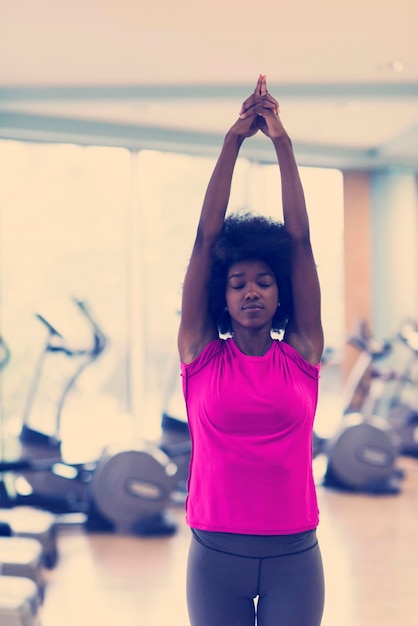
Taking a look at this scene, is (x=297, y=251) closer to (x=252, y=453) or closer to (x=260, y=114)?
(x=260, y=114)

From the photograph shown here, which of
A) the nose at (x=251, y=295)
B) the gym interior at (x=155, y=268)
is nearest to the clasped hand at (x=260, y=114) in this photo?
the nose at (x=251, y=295)

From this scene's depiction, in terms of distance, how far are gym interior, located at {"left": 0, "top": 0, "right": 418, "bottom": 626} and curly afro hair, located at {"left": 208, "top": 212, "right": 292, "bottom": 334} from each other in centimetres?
58

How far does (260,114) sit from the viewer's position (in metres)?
1.55

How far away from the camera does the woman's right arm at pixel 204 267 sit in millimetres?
1482

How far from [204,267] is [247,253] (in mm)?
88

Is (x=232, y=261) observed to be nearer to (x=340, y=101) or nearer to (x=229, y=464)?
(x=229, y=464)

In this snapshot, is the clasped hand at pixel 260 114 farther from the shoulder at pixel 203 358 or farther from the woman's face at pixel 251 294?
the shoulder at pixel 203 358

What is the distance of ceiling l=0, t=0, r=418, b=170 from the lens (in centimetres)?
401

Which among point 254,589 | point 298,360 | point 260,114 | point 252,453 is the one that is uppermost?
point 260,114

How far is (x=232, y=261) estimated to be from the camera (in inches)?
59.6

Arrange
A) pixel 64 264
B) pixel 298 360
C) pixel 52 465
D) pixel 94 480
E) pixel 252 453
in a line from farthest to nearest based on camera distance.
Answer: pixel 64 264 → pixel 52 465 → pixel 94 480 → pixel 298 360 → pixel 252 453

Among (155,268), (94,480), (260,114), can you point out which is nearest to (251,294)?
(260,114)

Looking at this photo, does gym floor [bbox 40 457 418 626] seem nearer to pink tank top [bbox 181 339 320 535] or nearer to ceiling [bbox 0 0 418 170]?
pink tank top [bbox 181 339 320 535]

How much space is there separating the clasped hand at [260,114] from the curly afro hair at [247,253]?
7.0 inches
